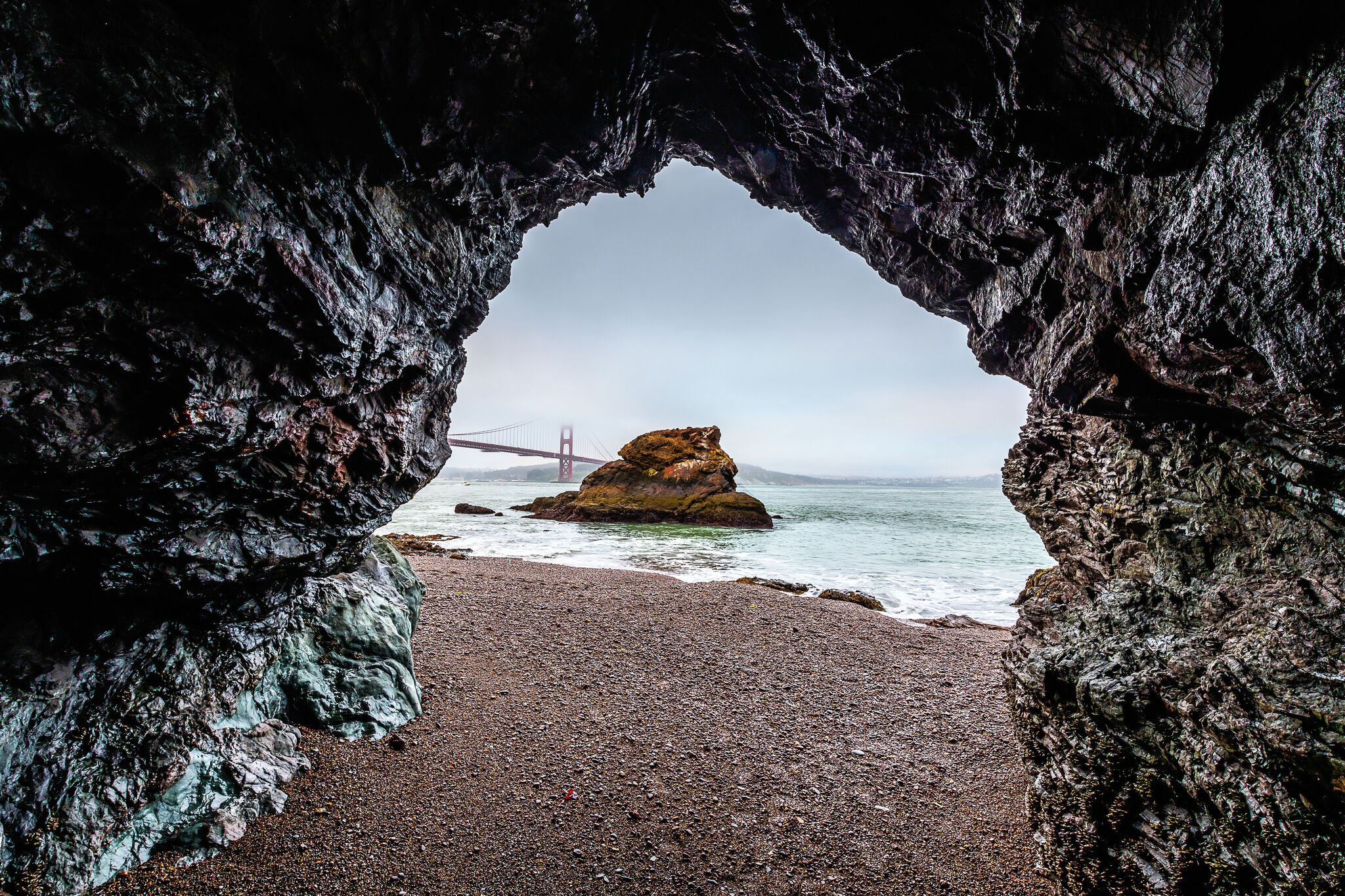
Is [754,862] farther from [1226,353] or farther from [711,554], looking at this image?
[711,554]

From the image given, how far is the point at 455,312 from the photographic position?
12.2 feet

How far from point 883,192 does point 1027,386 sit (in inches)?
89.1

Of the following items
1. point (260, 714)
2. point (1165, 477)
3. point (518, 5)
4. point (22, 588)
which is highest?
point (518, 5)

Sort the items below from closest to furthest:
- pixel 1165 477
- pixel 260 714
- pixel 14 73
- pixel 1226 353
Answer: pixel 14 73, pixel 1226 353, pixel 1165 477, pixel 260 714

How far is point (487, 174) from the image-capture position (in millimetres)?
3410

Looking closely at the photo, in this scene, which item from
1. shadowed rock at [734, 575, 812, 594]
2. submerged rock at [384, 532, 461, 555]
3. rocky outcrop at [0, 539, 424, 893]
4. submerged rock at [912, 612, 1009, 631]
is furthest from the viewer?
submerged rock at [384, 532, 461, 555]

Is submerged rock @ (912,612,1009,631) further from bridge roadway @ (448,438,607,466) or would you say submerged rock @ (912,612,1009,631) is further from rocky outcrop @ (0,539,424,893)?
bridge roadway @ (448,438,607,466)

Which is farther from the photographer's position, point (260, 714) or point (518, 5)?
point (260, 714)

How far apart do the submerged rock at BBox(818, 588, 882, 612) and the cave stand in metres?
6.41

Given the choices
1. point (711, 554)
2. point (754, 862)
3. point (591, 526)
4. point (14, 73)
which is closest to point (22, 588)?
point (14, 73)

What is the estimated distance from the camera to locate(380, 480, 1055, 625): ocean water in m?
12.0

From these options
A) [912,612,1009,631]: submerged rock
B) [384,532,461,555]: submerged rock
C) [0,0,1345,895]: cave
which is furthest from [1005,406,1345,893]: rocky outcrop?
[384,532,461,555]: submerged rock

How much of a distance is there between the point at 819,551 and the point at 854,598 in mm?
9080

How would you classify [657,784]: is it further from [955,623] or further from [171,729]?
[955,623]
